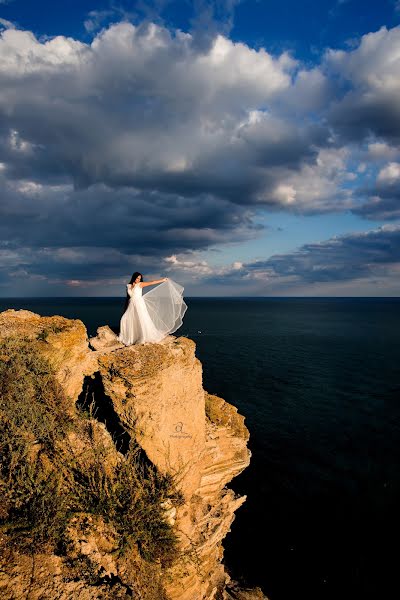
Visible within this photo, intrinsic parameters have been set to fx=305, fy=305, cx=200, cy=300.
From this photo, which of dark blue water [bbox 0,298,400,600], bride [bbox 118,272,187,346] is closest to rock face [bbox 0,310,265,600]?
bride [bbox 118,272,187,346]

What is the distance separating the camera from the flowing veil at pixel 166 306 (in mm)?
14125

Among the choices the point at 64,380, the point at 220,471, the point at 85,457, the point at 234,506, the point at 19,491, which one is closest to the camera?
the point at 19,491

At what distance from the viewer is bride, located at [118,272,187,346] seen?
12781 mm

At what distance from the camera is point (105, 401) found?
387 inches

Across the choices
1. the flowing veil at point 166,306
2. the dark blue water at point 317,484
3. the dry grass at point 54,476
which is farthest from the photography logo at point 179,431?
the dark blue water at point 317,484

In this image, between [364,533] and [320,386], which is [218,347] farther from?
[364,533]

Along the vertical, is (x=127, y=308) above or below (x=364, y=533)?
above

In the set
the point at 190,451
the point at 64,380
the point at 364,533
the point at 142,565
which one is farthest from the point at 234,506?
the point at 364,533

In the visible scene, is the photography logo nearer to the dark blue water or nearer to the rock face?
the rock face

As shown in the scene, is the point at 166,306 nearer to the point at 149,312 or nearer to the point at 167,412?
the point at 149,312

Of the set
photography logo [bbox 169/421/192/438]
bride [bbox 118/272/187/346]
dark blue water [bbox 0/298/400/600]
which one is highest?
bride [bbox 118/272/187/346]

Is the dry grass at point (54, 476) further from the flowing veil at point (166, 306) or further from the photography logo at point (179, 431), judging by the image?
the flowing veil at point (166, 306)

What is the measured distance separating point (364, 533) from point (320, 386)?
76.5ft

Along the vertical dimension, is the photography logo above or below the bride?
below
